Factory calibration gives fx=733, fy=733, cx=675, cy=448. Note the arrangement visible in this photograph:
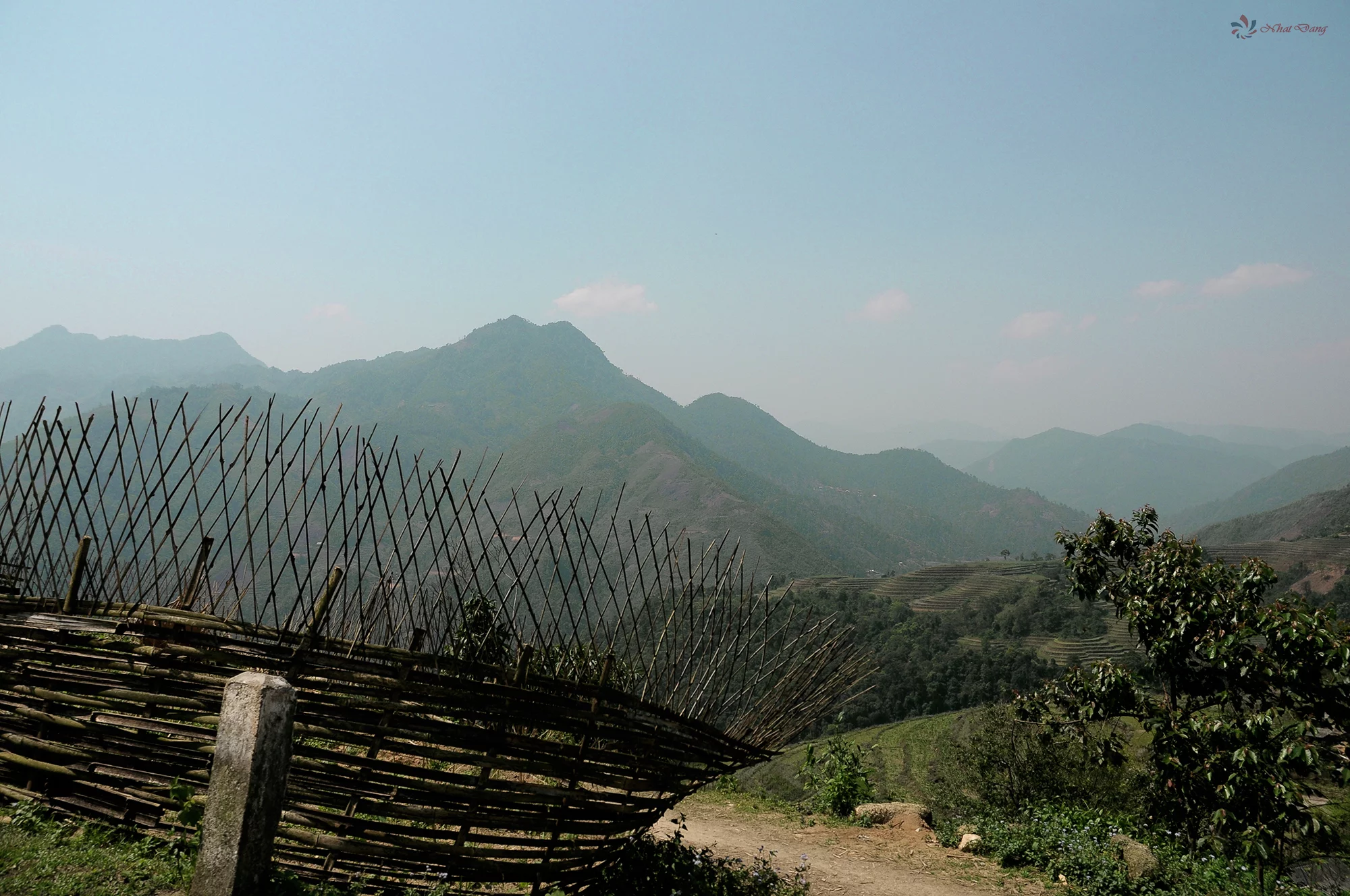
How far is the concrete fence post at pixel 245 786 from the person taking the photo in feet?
7.61

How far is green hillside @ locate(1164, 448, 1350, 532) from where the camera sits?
143875mm

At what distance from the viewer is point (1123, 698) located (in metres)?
6.54

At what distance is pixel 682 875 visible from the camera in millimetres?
4586

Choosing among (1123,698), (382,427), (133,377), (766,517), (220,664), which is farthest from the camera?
(133,377)

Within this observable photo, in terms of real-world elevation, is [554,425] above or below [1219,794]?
above

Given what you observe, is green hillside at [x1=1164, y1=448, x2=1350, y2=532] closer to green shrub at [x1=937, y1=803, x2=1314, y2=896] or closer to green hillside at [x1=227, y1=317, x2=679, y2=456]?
green hillside at [x1=227, y1=317, x2=679, y2=456]

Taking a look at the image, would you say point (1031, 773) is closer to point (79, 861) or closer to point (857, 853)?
point (857, 853)

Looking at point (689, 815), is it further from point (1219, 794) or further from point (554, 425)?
point (554, 425)

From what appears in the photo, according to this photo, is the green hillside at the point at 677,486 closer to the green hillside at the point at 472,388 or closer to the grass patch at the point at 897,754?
the green hillside at the point at 472,388

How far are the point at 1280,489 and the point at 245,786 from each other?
655ft

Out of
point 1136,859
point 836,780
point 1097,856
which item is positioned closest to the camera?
point 1136,859

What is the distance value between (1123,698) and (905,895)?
2.67m

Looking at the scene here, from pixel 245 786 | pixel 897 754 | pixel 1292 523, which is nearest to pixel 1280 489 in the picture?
pixel 1292 523

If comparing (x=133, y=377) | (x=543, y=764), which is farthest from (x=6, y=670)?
(x=133, y=377)
